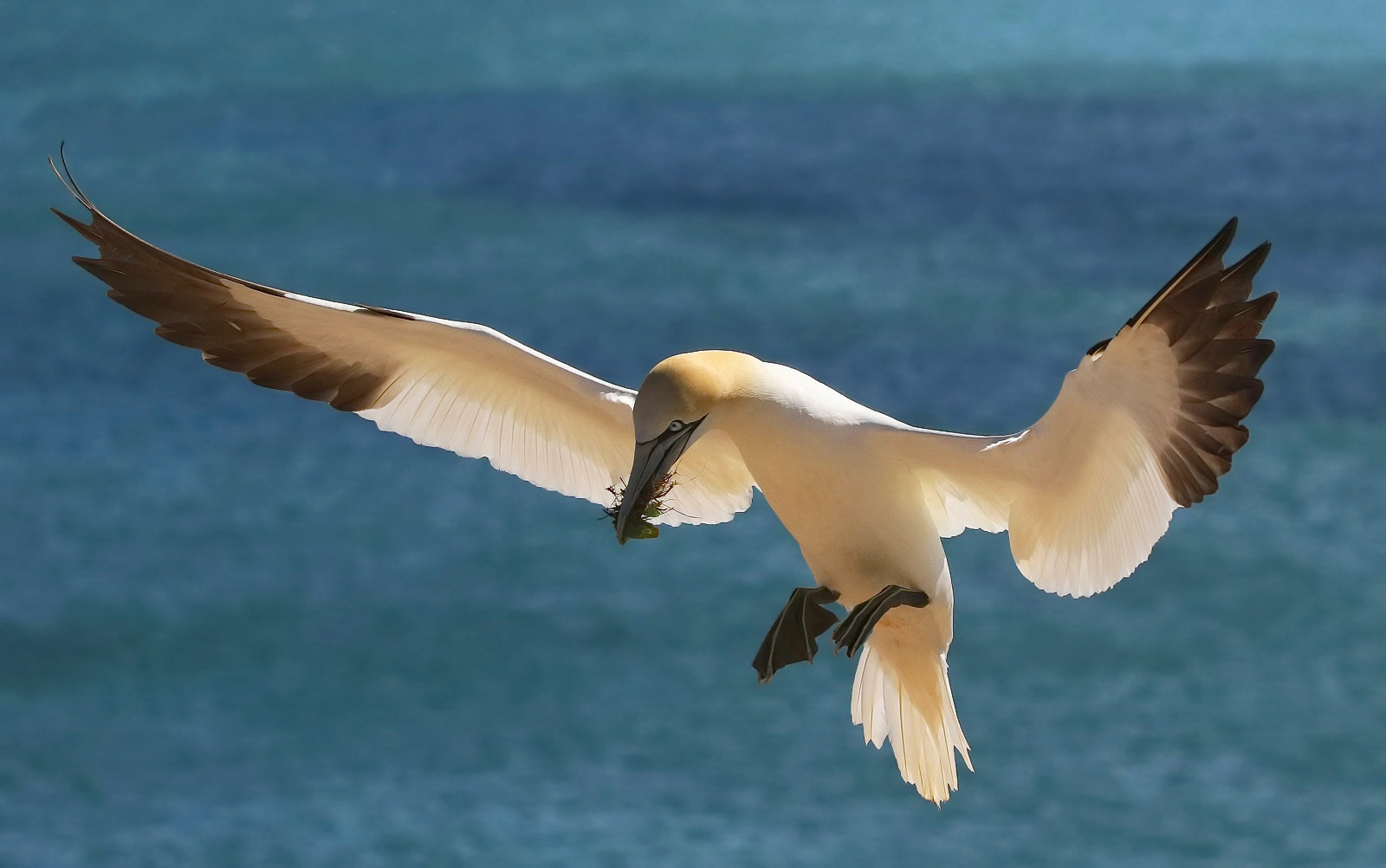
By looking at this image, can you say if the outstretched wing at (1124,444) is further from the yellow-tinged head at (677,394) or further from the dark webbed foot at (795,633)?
the yellow-tinged head at (677,394)

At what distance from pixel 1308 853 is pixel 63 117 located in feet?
29.5

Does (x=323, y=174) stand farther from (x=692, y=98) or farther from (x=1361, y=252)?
(x=1361, y=252)

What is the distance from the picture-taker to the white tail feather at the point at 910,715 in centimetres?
433

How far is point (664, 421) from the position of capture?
3633 millimetres

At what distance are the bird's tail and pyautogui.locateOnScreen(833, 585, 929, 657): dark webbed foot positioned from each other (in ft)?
0.85

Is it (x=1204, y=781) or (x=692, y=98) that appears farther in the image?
(x=692, y=98)

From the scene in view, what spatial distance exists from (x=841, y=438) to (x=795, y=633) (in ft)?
1.27

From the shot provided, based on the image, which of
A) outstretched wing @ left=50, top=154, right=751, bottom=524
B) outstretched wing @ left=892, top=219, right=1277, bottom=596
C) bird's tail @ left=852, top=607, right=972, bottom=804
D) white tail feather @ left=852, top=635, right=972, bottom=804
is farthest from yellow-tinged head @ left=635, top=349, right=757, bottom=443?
white tail feather @ left=852, top=635, right=972, bottom=804

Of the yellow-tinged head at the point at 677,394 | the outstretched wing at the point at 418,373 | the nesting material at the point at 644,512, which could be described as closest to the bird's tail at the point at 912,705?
the outstretched wing at the point at 418,373

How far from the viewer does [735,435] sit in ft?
12.5

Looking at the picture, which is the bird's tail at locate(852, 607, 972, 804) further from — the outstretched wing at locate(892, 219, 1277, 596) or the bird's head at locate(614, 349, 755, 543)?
the bird's head at locate(614, 349, 755, 543)

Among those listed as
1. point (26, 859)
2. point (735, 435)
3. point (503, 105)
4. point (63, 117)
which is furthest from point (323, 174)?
point (735, 435)

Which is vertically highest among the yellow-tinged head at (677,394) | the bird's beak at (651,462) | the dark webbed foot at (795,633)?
the yellow-tinged head at (677,394)

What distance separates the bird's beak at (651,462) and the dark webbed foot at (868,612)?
1.46 ft
